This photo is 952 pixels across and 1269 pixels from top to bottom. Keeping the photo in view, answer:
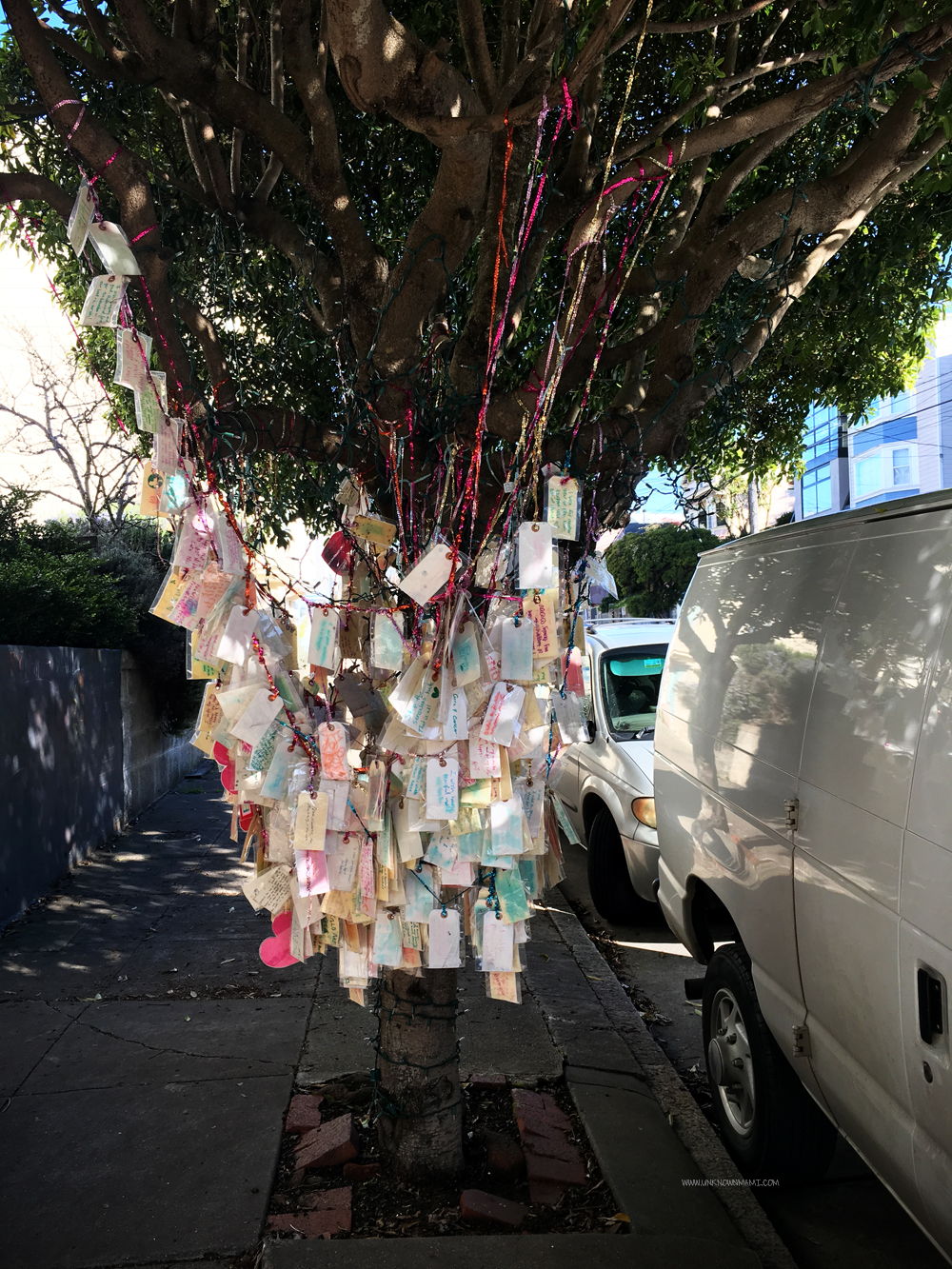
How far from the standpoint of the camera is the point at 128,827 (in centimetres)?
902

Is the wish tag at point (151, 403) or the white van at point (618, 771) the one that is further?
the white van at point (618, 771)

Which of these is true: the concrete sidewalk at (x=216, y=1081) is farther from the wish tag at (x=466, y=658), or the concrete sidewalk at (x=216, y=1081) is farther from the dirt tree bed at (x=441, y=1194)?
the wish tag at (x=466, y=658)

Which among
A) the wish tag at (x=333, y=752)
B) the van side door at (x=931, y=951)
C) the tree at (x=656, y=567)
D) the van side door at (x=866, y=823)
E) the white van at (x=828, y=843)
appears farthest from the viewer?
the tree at (x=656, y=567)

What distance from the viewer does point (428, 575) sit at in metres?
2.82

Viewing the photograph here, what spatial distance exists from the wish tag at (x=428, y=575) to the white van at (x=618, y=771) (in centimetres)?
302

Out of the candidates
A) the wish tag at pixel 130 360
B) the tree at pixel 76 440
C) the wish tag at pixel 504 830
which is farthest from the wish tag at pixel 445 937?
the tree at pixel 76 440

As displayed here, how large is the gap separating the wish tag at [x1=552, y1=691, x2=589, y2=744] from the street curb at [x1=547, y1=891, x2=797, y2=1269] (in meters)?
1.63

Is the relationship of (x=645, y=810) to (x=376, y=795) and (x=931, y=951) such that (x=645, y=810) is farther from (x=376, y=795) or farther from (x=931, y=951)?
(x=931, y=951)

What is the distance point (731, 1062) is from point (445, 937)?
4.70ft

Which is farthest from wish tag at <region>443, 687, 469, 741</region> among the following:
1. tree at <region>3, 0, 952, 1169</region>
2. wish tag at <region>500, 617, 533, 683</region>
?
tree at <region>3, 0, 952, 1169</region>

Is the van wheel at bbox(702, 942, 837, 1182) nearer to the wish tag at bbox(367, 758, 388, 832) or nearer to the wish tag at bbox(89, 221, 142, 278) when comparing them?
the wish tag at bbox(367, 758, 388, 832)

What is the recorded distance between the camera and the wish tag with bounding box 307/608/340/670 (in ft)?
9.87

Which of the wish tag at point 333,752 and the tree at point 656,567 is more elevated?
the tree at point 656,567

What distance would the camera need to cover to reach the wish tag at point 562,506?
301cm
